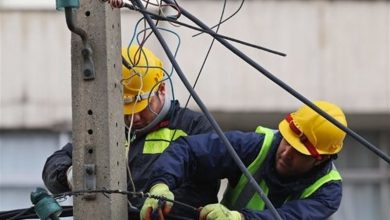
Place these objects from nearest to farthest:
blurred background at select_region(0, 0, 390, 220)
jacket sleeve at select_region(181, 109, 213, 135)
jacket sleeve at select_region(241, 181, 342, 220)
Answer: jacket sleeve at select_region(241, 181, 342, 220)
jacket sleeve at select_region(181, 109, 213, 135)
blurred background at select_region(0, 0, 390, 220)

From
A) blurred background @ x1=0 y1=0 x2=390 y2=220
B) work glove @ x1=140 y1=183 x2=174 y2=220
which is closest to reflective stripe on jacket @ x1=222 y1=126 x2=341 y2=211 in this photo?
work glove @ x1=140 y1=183 x2=174 y2=220

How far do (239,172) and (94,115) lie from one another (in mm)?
932

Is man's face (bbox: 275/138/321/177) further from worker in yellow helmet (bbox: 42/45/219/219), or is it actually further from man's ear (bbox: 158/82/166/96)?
man's ear (bbox: 158/82/166/96)

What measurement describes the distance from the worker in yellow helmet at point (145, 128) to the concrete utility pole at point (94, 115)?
0.58m

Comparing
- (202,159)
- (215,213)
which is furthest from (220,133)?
(202,159)

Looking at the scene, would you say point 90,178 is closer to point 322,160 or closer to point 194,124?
point 194,124

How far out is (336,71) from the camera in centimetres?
1023

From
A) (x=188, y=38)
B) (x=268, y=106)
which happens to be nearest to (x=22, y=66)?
(x=188, y=38)

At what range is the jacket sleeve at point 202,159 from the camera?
4.95m

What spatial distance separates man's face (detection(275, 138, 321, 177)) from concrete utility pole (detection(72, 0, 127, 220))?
2.97ft

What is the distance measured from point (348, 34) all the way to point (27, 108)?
274 cm

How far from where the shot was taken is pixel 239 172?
17.3 ft

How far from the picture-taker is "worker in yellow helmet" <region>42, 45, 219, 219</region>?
17.2 ft

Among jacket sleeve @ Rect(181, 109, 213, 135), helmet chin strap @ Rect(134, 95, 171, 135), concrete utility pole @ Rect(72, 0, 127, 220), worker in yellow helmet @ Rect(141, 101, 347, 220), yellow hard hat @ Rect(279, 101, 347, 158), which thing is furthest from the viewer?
jacket sleeve @ Rect(181, 109, 213, 135)
